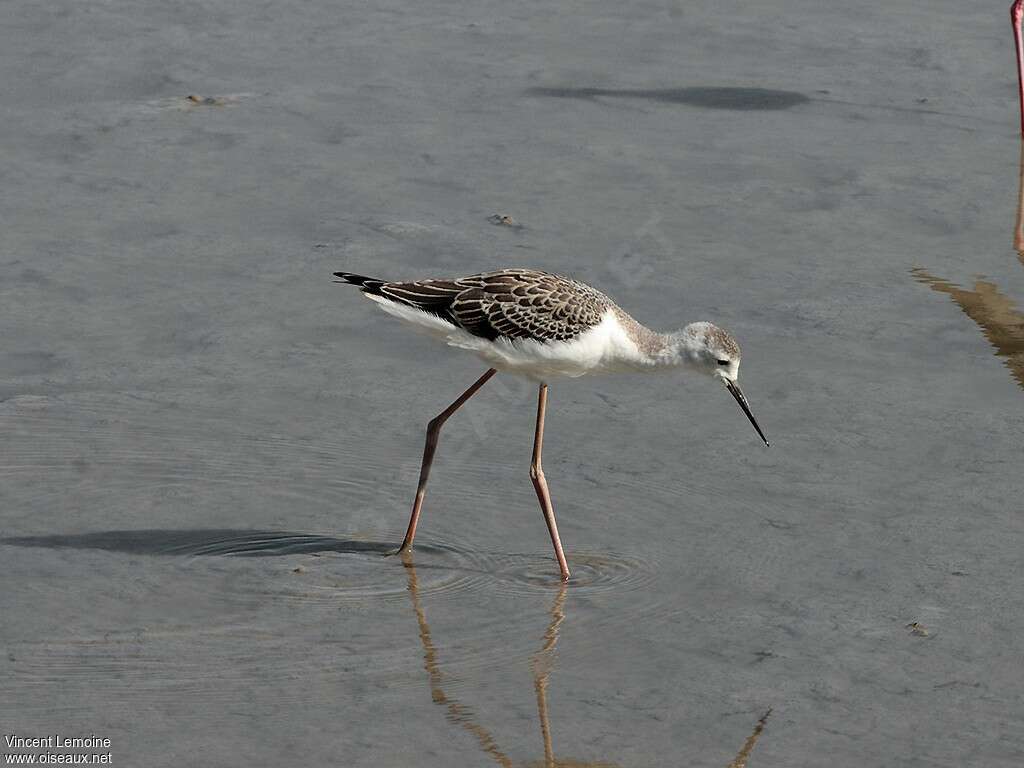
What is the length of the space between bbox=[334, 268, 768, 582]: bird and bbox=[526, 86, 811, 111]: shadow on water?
5.92m

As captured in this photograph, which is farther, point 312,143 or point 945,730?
point 312,143

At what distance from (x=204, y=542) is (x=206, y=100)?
5980 mm

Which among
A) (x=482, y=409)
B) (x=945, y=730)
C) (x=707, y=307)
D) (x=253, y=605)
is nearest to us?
(x=945, y=730)

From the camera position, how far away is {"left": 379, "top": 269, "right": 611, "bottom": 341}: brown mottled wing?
6.54 metres

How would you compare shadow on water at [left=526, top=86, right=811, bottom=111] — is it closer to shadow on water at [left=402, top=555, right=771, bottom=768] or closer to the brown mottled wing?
the brown mottled wing

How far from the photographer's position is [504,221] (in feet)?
33.1

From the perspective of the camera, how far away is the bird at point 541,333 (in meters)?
6.55

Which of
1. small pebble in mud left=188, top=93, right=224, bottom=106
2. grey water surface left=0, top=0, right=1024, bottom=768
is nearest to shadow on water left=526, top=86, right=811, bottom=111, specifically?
grey water surface left=0, top=0, right=1024, bottom=768

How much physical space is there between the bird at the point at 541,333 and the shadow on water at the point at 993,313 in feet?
8.00

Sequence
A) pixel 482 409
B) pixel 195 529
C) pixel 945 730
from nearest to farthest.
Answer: pixel 945 730
pixel 195 529
pixel 482 409

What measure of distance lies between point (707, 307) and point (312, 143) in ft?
10.9

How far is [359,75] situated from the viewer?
12.6 metres

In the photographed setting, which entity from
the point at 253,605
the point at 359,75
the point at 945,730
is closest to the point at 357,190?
the point at 359,75

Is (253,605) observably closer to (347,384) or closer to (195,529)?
(195,529)
